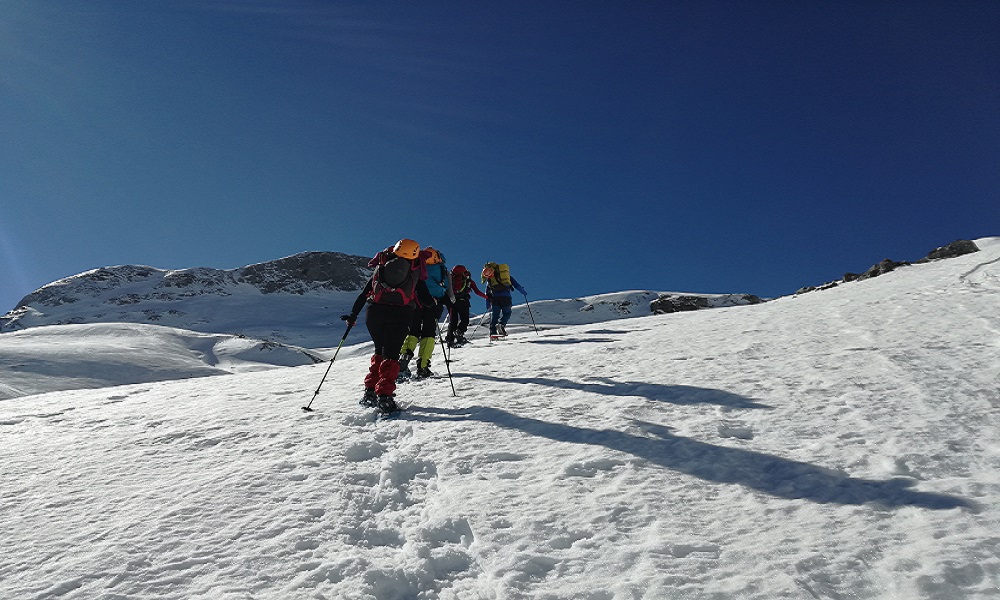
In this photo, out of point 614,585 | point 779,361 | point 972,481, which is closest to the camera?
point 614,585

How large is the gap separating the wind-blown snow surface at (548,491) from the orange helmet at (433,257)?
3.01 metres

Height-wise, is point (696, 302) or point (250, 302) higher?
point (250, 302)

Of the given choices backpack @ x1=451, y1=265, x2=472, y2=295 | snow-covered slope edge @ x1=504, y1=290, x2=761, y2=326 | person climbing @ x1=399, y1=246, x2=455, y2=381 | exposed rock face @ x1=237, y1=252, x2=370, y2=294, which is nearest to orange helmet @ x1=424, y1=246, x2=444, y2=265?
person climbing @ x1=399, y1=246, x2=455, y2=381

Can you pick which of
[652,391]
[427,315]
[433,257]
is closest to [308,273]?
[433,257]

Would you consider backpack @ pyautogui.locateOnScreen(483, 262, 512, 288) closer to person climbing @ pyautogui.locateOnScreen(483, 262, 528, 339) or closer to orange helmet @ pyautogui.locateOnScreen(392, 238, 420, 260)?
person climbing @ pyautogui.locateOnScreen(483, 262, 528, 339)

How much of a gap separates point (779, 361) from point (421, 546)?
245 inches

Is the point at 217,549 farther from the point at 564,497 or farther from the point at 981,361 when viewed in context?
the point at 981,361

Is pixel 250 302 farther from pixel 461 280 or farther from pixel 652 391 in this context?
pixel 652 391

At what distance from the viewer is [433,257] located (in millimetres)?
9250

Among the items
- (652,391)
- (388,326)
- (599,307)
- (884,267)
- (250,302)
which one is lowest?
(652,391)

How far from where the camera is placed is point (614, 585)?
7.98 feet

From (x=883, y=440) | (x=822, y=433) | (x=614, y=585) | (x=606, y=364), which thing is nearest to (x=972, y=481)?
(x=883, y=440)

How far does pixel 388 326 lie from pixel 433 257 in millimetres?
2996

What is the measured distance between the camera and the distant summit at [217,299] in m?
78.4
